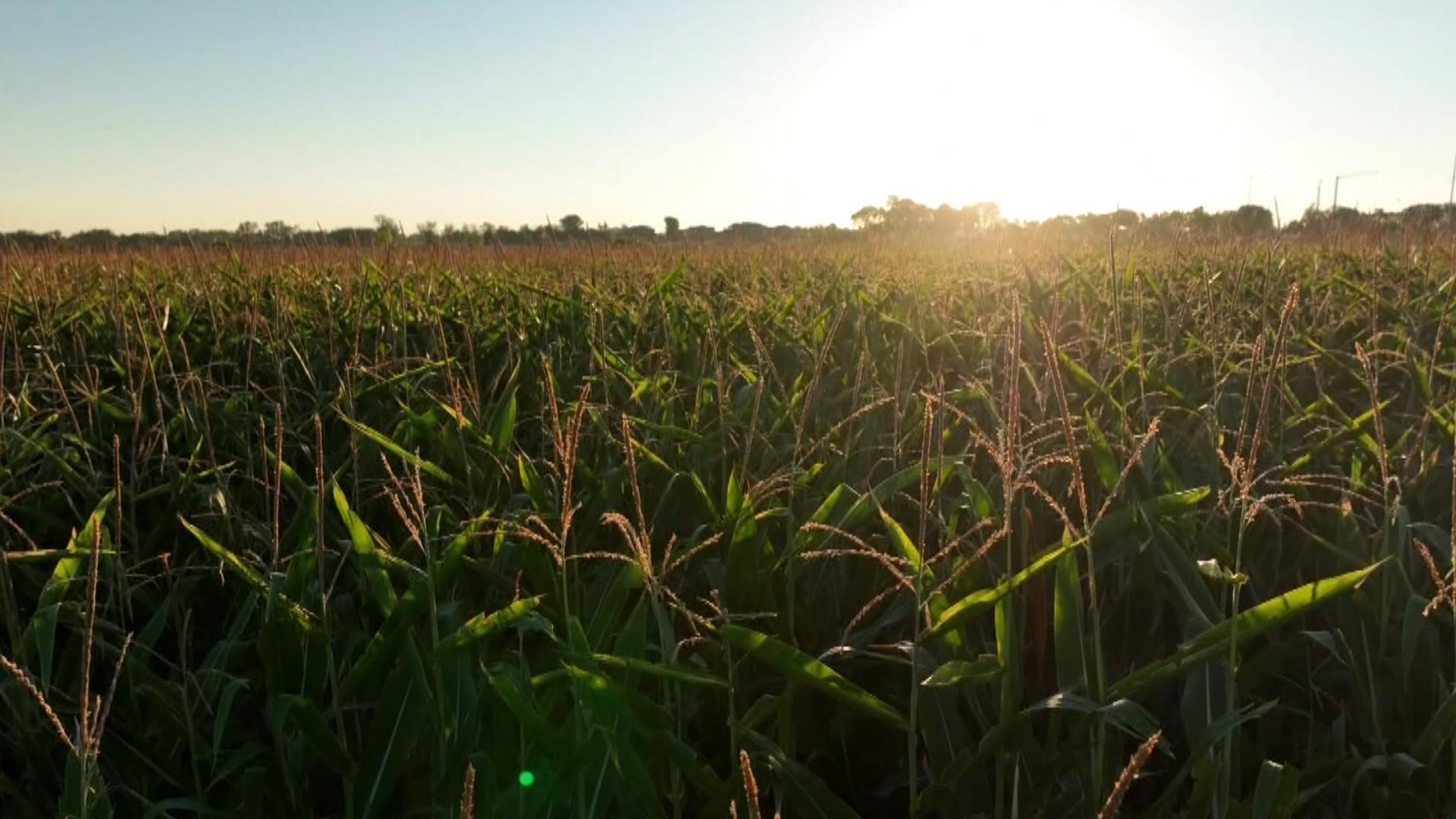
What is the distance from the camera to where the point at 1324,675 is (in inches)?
67.4

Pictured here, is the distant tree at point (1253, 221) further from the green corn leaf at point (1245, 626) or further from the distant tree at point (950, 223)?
the distant tree at point (950, 223)

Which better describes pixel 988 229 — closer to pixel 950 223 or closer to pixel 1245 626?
pixel 950 223

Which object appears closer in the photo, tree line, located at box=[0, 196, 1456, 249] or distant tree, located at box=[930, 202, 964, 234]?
tree line, located at box=[0, 196, 1456, 249]

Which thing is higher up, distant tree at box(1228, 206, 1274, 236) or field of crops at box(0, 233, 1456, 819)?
distant tree at box(1228, 206, 1274, 236)

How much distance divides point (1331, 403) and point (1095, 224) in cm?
1249

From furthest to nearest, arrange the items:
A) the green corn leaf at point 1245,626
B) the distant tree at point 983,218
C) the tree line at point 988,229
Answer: the distant tree at point 983,218 → the tree line at point 988,229 → the green corn leaf at point 1245,626

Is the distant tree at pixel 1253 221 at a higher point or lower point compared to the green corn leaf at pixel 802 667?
higher

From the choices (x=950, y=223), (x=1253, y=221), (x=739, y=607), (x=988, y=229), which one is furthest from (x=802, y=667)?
(x=950, y=223)

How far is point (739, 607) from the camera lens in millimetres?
1604

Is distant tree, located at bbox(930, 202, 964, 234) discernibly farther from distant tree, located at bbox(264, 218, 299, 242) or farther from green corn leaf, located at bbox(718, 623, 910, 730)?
green corn leaf, located at bbox(718, 623, 910, 730)

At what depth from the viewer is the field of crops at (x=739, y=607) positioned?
1107 millimetres

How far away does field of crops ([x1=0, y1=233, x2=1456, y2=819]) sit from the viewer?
1107mm

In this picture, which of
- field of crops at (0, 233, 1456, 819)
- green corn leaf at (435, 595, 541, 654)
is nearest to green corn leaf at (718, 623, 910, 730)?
field of crops at (0, 233, 1456, 819)

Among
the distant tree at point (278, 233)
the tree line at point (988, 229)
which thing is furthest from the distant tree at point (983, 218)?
the distant tree at point (278, 233)
